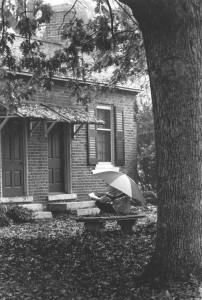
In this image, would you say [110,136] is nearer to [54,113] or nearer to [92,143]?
[92,143]

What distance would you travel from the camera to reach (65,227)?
14250mm

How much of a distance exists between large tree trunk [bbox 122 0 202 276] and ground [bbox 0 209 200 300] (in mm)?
453

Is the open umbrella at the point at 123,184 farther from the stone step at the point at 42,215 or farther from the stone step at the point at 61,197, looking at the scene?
the stone step at the point at 61,197

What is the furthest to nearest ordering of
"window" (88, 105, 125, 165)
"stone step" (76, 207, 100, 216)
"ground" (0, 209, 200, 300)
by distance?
"window" (88, 105, 125, 165) < "stone step" (76, 207, 100, 216) < "ground" (0, 209, 200, 300)

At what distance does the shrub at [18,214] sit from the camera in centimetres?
1545

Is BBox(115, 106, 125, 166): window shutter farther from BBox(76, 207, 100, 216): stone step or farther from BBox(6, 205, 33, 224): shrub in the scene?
BBox(6, 205, 33, 224): shrub

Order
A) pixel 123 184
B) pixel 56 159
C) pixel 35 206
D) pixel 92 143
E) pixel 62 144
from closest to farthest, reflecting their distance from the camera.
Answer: pixel 123 184 < pixel 35 206 < pixel 56 159 < pixel 62 144 < pixel 92 143

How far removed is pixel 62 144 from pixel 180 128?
1224 cm

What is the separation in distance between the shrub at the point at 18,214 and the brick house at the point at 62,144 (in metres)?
0.73

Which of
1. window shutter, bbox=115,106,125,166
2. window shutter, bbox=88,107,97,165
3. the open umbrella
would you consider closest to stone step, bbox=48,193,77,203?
window shutter, bbox=88,107,97,165

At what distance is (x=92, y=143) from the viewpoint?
777 inches

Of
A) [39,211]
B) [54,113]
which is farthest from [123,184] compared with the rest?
[54,113]

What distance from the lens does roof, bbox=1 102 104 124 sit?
54.0 ft

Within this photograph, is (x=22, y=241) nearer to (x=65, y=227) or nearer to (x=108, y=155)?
(x=65, y=227)
